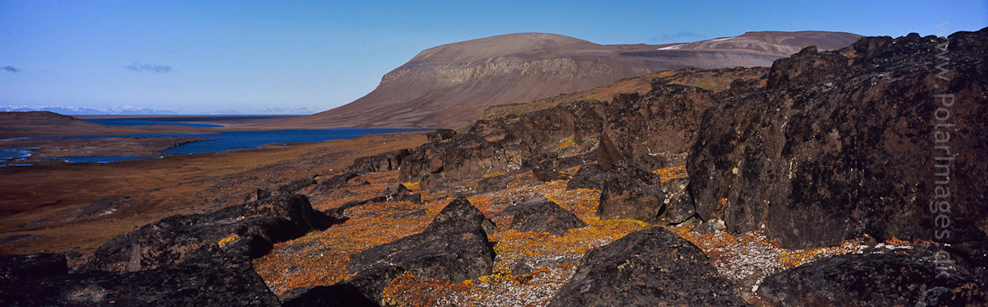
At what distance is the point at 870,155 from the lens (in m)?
7.31

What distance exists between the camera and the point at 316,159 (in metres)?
64.6

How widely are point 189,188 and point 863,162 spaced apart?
48090 mm

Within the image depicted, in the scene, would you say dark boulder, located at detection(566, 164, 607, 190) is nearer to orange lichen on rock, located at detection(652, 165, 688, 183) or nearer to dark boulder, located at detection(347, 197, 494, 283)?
orange lichen on rock, located at detection(652, 165, 688, 183)

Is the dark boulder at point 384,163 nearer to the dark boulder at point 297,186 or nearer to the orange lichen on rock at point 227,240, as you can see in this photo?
the dark boulder at point 297,186

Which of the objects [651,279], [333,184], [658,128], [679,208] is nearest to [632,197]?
[679,208]

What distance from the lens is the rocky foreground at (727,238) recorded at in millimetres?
5629

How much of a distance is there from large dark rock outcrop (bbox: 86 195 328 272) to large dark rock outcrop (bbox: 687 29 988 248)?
9929mm

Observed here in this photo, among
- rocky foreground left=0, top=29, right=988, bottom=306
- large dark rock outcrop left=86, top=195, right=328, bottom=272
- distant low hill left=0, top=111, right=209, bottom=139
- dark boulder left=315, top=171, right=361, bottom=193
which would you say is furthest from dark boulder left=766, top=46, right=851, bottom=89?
distant low hill left=0, top=111, right=209, bottom=139

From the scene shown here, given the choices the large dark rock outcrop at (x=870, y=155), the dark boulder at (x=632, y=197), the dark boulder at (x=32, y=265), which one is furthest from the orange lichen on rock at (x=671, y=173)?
the dark boulder at (x=32, y=265)

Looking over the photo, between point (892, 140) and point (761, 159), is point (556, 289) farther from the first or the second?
point (892, 140)

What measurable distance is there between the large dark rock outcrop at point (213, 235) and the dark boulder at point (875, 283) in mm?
9335

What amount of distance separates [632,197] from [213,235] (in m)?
10.9

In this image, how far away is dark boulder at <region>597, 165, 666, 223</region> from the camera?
42.5 ft

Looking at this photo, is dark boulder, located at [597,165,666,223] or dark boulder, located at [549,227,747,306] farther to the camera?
dark boulder, located at [597,165,666,223]
